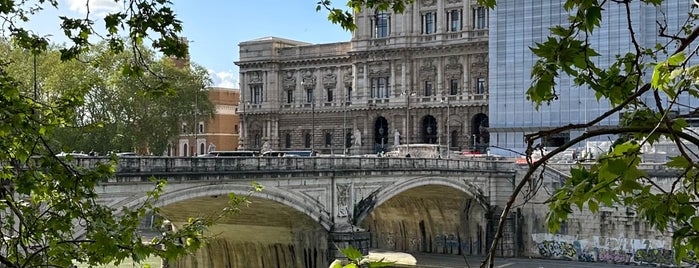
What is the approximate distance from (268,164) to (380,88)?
46898mm

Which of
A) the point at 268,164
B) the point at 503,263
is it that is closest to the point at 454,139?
the point at 503,263

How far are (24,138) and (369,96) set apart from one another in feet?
235

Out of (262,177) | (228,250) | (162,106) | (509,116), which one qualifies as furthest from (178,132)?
(262,177)

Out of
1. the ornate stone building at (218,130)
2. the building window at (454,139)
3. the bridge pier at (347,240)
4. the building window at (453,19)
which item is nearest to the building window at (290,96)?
the ornate stone building at (218,130)

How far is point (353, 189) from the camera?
135ft

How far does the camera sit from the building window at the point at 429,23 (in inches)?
3103

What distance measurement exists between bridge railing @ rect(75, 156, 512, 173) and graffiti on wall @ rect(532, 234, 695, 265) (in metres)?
5.68

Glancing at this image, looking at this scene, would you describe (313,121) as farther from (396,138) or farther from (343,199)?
(343,199)

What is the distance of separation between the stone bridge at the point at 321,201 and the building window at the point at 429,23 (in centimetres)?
2556

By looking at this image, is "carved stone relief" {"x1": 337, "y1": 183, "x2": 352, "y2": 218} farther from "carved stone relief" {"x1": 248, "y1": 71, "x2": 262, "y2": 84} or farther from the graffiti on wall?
"carved stone relief" {"x1": 248, "y1": 71, "x2": 262, "y2": 84}

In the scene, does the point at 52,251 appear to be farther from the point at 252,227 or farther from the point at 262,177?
the point at 252,227

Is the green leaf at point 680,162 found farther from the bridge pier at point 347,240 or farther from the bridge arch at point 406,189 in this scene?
the bridge arch at point 406,189

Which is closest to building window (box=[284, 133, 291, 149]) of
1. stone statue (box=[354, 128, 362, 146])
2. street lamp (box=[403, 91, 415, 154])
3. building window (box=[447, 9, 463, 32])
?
stone statue (box=[354, 128, 362, 146])

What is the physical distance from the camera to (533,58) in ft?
223
